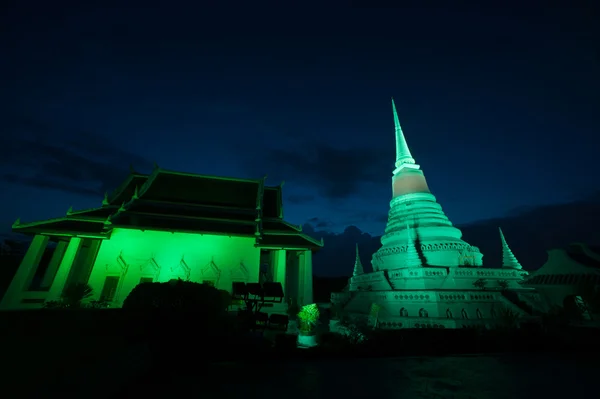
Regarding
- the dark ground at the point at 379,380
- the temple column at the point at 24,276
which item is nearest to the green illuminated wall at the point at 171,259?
the temple column at the point at 24,276

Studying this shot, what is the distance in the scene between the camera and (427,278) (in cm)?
2136

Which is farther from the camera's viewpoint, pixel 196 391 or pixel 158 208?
pixel 158 208

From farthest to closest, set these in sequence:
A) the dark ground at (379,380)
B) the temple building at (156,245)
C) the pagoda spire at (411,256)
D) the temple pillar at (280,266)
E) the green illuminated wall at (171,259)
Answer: the pagoda spire at (411,256) < the temple pillar at (280,266) < the green illuminated wall at (171,259) < the temple building at (156,245) < the dark ground at (379,380)

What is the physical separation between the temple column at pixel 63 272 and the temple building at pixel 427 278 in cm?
2145

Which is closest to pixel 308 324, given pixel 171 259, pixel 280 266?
pixel 280 266

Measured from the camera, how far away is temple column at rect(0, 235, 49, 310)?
45.1ft

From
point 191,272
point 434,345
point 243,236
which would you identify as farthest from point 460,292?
point 191,272

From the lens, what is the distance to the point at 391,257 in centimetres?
2725

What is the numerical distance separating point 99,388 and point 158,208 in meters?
16.8

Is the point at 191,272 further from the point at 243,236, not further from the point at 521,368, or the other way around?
the point at 521,368

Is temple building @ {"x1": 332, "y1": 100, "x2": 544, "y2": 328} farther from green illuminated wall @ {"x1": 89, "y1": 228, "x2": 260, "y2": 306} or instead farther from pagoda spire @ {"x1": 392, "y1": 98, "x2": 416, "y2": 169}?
green illuminated wall @ {"x1": 89, "y1": 228, "x2": 260, "y2": 306}

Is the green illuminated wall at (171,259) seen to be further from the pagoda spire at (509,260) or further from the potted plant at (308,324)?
the pagoda spire at (509,260)

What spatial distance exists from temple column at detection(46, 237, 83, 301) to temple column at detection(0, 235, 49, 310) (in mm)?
1167

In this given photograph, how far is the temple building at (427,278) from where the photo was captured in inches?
760
